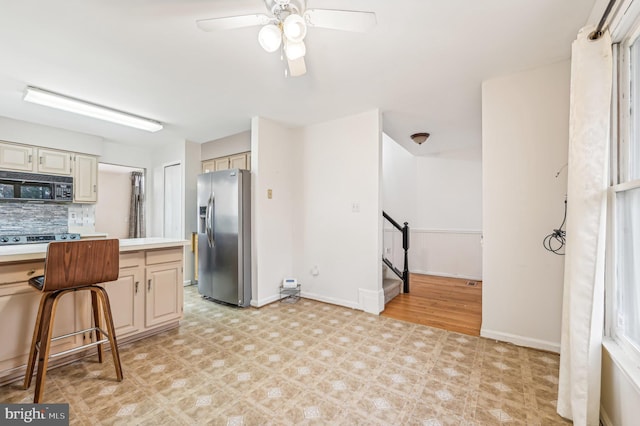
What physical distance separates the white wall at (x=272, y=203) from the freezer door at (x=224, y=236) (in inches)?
8.9

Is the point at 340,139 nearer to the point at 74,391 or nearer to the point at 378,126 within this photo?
the point at 378,126

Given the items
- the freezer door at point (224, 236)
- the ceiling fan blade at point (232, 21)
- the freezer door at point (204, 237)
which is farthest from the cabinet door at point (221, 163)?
the ceiling fan blade at point (232, 21)

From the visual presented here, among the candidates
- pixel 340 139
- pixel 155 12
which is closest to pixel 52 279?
pixel 155 12

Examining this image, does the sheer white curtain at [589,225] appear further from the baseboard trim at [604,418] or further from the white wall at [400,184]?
the white wall at [400,184]

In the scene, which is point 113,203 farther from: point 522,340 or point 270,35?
point 522,340

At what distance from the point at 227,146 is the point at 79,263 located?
9.48 feet

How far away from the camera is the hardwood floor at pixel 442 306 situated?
9.37ft

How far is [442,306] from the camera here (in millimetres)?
3400

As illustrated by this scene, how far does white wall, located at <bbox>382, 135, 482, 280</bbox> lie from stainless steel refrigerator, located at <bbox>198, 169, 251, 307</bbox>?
2934 millimetres

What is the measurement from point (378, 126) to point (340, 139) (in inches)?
20.8

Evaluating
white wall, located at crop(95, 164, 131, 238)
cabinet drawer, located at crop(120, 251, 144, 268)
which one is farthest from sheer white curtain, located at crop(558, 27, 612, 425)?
white wall, located at crop(95, 164, 131, 238)

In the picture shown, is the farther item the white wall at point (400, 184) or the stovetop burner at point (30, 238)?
the white wall at point (400, 184)

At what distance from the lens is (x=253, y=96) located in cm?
283

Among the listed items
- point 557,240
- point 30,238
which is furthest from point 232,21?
point 30,238
